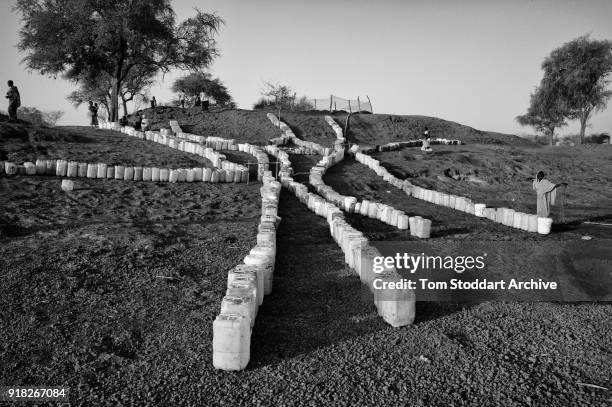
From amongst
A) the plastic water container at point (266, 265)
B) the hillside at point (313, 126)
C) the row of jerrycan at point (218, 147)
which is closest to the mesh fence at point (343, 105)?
the hillside at point (313, 126)

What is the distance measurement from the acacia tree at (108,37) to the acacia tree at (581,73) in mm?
23788

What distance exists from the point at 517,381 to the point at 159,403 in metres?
2.87

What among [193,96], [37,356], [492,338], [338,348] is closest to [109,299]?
[37,356]

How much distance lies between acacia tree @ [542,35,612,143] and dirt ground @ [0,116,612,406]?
28791 mm

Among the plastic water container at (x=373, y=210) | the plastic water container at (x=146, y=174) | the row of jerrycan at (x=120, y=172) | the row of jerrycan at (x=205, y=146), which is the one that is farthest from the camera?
the row of jerrycan at (x=205, y=146)

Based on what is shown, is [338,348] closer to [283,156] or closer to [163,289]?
[163,289]

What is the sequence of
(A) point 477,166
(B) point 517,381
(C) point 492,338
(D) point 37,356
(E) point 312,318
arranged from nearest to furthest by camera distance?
(B) point 517,381 < (D) point 37,356 < (C) point 492,338 < (E) point 312,318 < (A) point 477,166

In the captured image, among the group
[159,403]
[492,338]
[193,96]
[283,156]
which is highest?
[193,96]

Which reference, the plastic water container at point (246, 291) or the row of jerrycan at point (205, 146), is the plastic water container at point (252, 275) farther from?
the row of jerrycan at point (205, 146)

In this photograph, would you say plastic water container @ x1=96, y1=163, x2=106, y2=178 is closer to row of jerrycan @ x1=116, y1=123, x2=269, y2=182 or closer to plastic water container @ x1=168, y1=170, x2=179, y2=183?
plastic water container @ x1=168, y1=170, x2=179, y2=183

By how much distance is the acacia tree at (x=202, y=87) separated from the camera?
42156mm

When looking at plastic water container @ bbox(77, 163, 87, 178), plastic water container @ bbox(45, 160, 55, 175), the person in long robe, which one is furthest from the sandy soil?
plastic water container @ bbox(45, 160, 55, 175)

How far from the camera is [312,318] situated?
5.12 m

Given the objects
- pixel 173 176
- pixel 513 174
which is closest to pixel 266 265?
pixel 173 176
